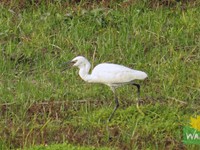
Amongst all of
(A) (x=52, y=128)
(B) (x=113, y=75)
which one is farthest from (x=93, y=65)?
(B) (x=113, y=75)

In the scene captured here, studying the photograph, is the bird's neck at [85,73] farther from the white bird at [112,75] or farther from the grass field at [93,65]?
the grass field at [93,65]

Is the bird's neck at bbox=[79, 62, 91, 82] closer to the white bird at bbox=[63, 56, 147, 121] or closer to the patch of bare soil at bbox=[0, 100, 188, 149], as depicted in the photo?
the white bird at bbox=[63, 56, 147, 121]

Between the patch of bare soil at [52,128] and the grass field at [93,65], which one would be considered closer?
the patch of bare soil at [52,128]

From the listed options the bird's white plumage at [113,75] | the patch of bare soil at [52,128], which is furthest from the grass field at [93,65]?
the bird's white plumage at [113,75]

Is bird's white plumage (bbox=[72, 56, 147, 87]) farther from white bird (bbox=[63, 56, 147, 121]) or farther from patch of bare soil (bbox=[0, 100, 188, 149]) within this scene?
patch of bare soil (bbox=[0, 100, 188, 149])

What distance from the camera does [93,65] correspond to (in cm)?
796

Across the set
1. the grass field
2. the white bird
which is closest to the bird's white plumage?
the white bird

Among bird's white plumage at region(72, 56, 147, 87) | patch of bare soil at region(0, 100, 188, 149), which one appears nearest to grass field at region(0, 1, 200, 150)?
patch of bare soil at region(0, 100, 188, 149)

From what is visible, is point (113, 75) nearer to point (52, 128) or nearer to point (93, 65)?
point (52, 128)

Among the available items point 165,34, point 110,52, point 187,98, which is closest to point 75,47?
point 110,52

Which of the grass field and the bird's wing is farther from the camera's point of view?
the grass field

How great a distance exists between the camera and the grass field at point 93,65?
6.47 m

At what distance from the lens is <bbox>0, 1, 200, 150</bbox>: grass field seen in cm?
647

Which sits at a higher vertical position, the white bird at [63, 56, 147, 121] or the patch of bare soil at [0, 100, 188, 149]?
the white bird at [63, 56, 147, 121]
